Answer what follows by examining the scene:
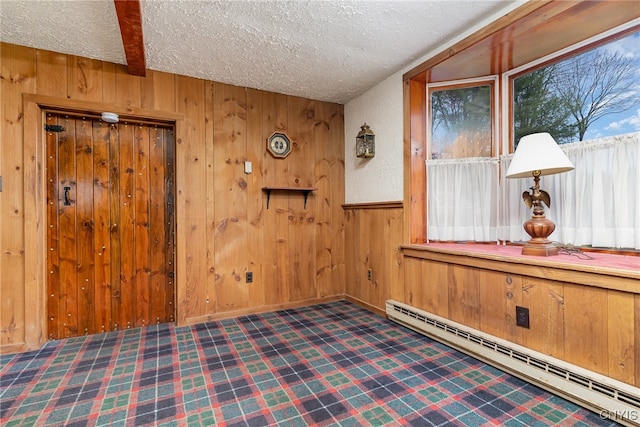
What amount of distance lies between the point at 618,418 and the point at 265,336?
2.14 metres

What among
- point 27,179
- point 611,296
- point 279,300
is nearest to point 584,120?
point 611,296

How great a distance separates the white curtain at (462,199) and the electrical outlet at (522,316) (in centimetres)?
73

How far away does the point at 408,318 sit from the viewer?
8.57ft

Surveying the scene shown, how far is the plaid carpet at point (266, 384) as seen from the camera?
4.92ft

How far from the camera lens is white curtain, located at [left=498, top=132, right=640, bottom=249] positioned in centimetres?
175

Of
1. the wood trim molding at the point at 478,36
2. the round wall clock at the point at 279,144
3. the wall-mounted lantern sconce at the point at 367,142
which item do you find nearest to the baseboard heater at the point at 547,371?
the wall-mounted lantern sconce at the point at 367,142

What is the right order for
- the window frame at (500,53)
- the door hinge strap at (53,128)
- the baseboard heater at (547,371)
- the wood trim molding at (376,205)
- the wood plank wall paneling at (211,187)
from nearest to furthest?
the baseboard heater at (547,371) → the window frame at (500,53) → the wood plank wall paneling at (211,187) → the door hinge strap at (53,128) → the wood trim molding at (376,205)

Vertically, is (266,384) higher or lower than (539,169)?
lower

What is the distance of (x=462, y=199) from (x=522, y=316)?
1.05 m

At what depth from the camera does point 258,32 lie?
2.14 meters

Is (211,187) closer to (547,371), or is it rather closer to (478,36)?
(478,36)

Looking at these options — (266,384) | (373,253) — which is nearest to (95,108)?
(266,384)

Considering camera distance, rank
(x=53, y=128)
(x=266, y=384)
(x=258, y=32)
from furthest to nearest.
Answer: (x=53, y=128) → (x=258, y=32) → (x=266, y=384)

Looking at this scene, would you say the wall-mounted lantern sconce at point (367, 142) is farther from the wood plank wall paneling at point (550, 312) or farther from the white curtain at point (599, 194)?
the white curtain at point (599, 194)
